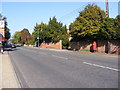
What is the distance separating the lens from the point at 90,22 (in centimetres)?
2622

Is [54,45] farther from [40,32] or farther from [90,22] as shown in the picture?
[90,22]

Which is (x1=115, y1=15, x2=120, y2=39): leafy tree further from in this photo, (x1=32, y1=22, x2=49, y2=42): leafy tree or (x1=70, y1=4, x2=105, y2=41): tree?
(x1=32, y1=22, x2=49, y2=42): leafy tree

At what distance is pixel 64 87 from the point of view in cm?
592

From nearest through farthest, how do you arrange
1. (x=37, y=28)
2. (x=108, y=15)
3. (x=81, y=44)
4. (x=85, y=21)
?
(x=108, y=15) < (x=85, y=21) < (x=81, y=44) < (x=37, y=28)

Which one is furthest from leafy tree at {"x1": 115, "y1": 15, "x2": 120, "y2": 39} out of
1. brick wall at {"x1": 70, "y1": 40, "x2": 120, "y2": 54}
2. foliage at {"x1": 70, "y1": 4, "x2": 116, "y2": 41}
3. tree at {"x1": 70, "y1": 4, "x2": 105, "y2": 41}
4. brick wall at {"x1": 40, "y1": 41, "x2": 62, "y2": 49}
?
brick wall at {"x1": 40, "y1": 41, "x2": 62, "y2": 49}

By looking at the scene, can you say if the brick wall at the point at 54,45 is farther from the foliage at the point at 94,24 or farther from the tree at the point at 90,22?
the tree at the point at 90,22

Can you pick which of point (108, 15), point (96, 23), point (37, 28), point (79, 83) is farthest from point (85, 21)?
point (37, 28)

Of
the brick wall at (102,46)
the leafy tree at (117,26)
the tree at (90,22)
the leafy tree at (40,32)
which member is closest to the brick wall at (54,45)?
the leafy tree at (40,32)

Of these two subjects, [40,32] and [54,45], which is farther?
[40,32]

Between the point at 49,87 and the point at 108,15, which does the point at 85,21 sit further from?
the point at 49,87

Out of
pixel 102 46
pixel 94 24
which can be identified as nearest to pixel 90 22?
pixel 94 24

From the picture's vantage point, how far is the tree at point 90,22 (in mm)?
25594

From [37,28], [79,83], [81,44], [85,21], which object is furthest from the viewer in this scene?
[37,28]

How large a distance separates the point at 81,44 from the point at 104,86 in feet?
89.6
